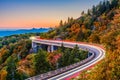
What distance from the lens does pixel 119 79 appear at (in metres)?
24.2

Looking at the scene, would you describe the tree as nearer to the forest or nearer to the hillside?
the forest

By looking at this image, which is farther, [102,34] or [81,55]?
[102,34]

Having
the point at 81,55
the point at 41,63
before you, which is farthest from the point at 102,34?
the point at 41,63

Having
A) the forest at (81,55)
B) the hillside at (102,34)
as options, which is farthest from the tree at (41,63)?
the hillside at (102,34)

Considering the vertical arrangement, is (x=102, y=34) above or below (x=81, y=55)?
above

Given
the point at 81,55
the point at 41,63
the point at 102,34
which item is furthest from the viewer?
the point at 102,34

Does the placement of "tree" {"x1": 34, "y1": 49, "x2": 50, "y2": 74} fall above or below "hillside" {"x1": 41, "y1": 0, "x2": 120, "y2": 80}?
below

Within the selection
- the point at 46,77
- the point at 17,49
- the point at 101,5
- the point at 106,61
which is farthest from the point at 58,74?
the point at 101,5

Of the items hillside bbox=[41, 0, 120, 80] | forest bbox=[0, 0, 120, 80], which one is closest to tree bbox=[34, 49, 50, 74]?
forest bbox=[0, 0, 120, 80]

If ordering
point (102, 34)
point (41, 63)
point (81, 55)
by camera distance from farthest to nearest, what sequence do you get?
point (102, 34), point (81, 55), point (41, 63)

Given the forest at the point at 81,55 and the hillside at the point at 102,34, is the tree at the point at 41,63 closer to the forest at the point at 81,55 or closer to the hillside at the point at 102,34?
the forest at the point at 81,55

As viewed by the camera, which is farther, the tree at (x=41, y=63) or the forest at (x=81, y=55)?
the tree at (x=41, y=63)

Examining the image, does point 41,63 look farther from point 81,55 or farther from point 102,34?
point 102,34

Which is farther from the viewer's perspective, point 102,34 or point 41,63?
point 102,34
